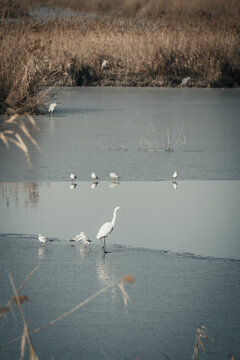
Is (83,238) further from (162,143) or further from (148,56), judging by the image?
(148,56)

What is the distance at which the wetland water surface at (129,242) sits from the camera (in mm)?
3895

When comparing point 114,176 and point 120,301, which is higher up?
point 114,176

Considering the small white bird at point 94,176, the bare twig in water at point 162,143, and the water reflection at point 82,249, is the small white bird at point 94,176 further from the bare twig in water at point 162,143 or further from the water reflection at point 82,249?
the water reflection at point 82,249

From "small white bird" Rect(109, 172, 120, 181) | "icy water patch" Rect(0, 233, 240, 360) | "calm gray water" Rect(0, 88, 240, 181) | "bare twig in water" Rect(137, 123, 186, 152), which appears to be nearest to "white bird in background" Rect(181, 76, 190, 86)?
"calm gray water" Rect(0, 88, 240, 181)

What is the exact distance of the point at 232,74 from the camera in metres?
20.2

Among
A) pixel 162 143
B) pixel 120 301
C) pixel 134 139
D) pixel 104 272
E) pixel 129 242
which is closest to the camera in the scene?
pixel 120 301

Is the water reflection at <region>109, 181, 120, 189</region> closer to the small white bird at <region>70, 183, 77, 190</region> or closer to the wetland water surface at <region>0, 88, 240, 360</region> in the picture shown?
the wetland water surface at <region>0, 88, 240, 360</region>

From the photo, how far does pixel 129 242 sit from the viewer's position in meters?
5.75

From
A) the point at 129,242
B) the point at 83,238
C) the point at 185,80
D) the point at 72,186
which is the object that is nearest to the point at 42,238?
the point at 83,238

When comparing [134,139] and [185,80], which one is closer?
[134,139]

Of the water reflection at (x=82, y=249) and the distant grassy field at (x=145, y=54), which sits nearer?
the water reflection at (x=82, y=249)

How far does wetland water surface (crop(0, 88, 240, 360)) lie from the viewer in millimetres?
3895

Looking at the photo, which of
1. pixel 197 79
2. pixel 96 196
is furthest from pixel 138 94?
pixel 96 196

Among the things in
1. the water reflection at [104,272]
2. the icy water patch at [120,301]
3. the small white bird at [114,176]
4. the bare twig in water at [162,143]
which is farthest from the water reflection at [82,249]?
the bare twig in water at [162,143]
